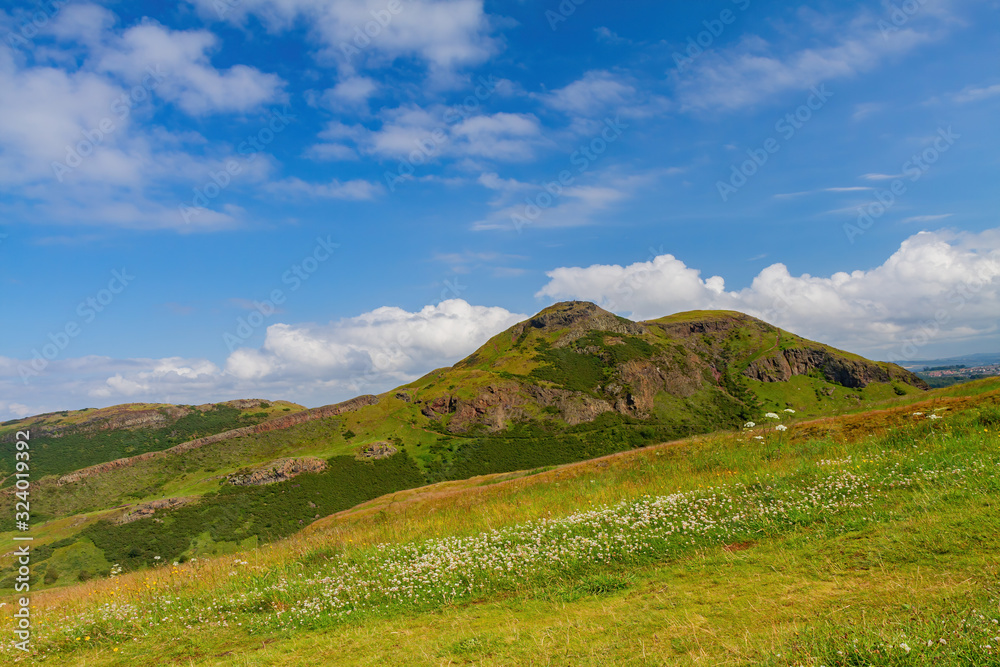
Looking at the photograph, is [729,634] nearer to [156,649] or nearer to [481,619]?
[481,619]

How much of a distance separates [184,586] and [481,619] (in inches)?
360

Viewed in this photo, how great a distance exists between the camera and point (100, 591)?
13.0 meters

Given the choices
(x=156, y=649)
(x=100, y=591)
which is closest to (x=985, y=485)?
(x=156, y=649)

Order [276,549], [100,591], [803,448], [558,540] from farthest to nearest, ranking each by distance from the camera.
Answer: [803,448] < [276,549] < [100,591] < [558,540]

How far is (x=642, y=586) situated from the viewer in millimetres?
8070

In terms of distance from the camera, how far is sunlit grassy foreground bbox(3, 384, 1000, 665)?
18.2 feet

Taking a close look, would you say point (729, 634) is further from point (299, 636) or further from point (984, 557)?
point (299, 636)

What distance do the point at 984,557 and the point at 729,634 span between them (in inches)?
168

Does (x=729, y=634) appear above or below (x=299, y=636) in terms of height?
above

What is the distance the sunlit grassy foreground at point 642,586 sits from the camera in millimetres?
5547

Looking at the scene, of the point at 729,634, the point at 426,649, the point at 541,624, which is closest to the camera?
the point at 729,634

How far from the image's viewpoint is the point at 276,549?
15.7 meters

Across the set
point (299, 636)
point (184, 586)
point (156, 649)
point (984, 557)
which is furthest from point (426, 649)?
point (184, 586)

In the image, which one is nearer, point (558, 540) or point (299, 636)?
point (299, 636)
